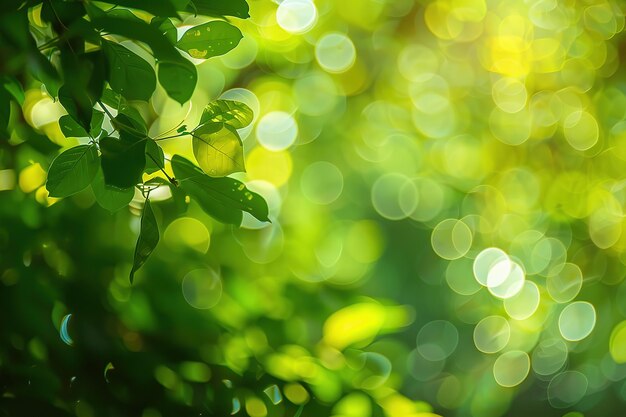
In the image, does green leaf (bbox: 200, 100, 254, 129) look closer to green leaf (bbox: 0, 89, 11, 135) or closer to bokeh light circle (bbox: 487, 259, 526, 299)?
green leaf (bbox: 0, 89, 11, 135)

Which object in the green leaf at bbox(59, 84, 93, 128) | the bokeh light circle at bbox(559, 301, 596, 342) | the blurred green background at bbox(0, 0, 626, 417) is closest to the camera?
the green leaf at bbox(59, 84, 93, 128)

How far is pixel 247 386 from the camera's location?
441 mm

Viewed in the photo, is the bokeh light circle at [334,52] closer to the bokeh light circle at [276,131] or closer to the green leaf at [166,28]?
the bokeh light circle at [276,131]

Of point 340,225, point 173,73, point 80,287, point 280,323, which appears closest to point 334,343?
point 280,323

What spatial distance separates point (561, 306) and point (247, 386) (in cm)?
62

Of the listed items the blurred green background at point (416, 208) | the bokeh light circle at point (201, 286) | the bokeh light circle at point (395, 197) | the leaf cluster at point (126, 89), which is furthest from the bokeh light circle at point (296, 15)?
the leaf cluster at point (126, 89)

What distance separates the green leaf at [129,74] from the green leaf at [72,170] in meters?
0.03

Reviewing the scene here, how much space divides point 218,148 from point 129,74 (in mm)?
45

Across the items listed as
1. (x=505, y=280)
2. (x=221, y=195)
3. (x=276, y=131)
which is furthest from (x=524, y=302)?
(x=221, y=195)

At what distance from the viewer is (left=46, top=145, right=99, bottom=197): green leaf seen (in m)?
0.26

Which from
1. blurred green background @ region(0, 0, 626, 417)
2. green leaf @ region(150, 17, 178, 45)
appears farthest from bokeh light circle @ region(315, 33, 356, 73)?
green leaf @ region(150, 17, 178, 45)

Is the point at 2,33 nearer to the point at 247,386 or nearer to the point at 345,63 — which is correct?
the point at 247,386

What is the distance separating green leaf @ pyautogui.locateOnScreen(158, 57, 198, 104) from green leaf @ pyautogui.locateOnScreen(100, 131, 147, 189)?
30 millimetres

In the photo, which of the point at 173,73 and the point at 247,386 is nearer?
the point at 173,73
